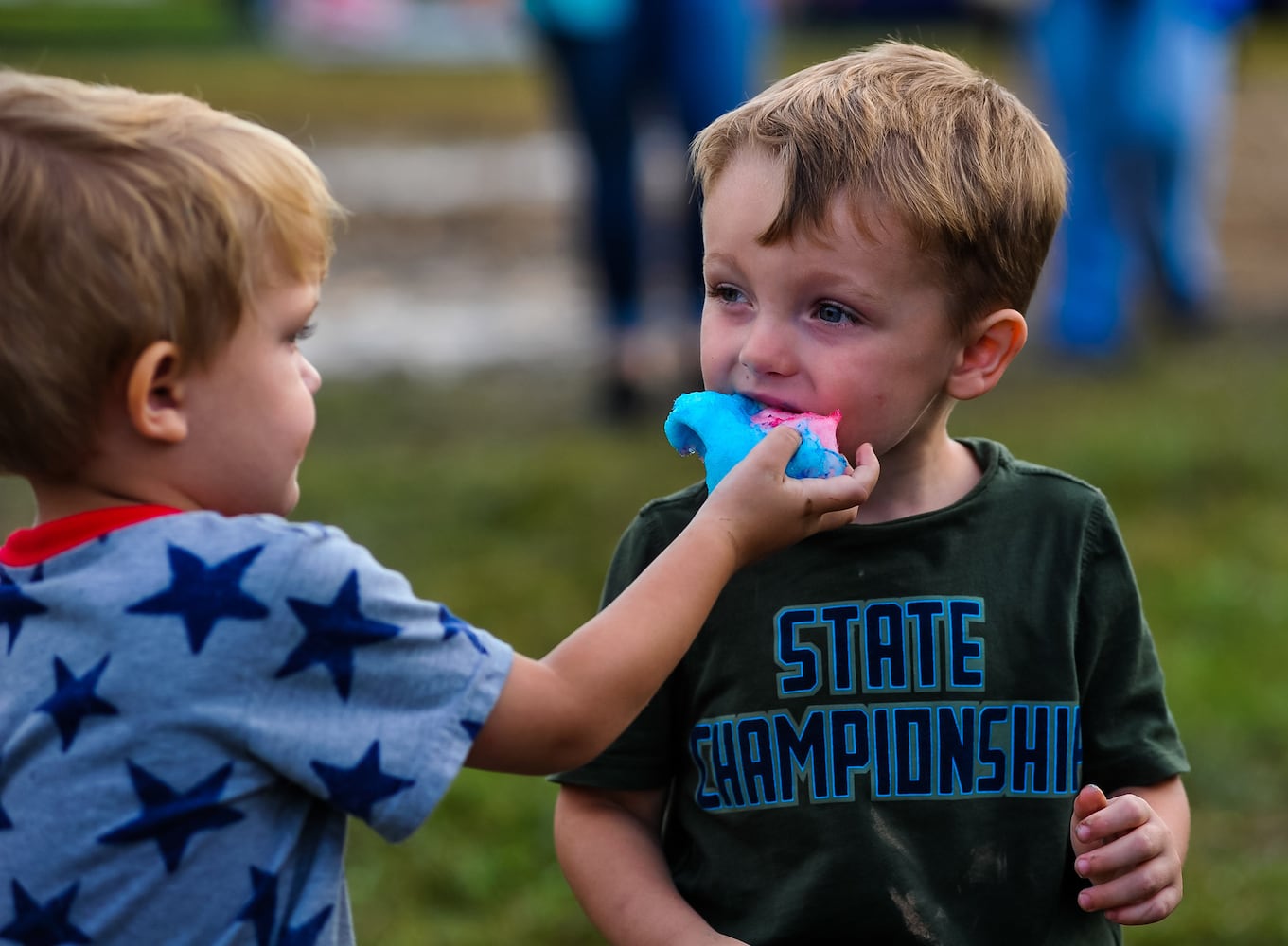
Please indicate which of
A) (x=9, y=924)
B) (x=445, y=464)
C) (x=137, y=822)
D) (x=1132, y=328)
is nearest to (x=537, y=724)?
(x=137, y=822)

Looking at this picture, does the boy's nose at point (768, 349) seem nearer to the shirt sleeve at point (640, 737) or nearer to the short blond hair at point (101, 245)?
the shirt sleeve at point (640, 737)

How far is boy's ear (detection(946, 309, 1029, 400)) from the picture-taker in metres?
2.12

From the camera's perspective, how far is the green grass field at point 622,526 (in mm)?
3533

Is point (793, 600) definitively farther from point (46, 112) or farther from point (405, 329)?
point (405, 329)

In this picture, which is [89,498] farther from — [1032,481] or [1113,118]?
[1113,118]

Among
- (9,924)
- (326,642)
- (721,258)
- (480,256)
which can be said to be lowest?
(480,256)

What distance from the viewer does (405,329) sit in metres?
8.38

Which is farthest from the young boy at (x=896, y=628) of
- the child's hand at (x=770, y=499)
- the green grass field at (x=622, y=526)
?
the green grass field at (x=622, y=526)

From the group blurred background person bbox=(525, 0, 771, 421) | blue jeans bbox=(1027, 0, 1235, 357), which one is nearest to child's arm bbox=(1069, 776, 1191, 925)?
blurred background person bbox=(525, 0, 771, 421)

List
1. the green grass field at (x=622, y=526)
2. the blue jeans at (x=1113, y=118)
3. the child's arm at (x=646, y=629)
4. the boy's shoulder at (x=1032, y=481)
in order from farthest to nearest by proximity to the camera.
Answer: the blue jeans at (x=1113, y=118) → the green grass field at (x=622, y=526) → the boy's shoulder at (x=1032, y=481) → the child's arm at (x=646, y=629)

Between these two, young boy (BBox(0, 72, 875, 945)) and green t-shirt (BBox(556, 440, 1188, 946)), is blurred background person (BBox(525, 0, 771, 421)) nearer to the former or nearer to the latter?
green t-shirt (BBox(556, 440, 1188, 946))

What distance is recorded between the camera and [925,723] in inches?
80.8

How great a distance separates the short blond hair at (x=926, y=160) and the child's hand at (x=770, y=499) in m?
0.28

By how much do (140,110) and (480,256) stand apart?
8441 mm
